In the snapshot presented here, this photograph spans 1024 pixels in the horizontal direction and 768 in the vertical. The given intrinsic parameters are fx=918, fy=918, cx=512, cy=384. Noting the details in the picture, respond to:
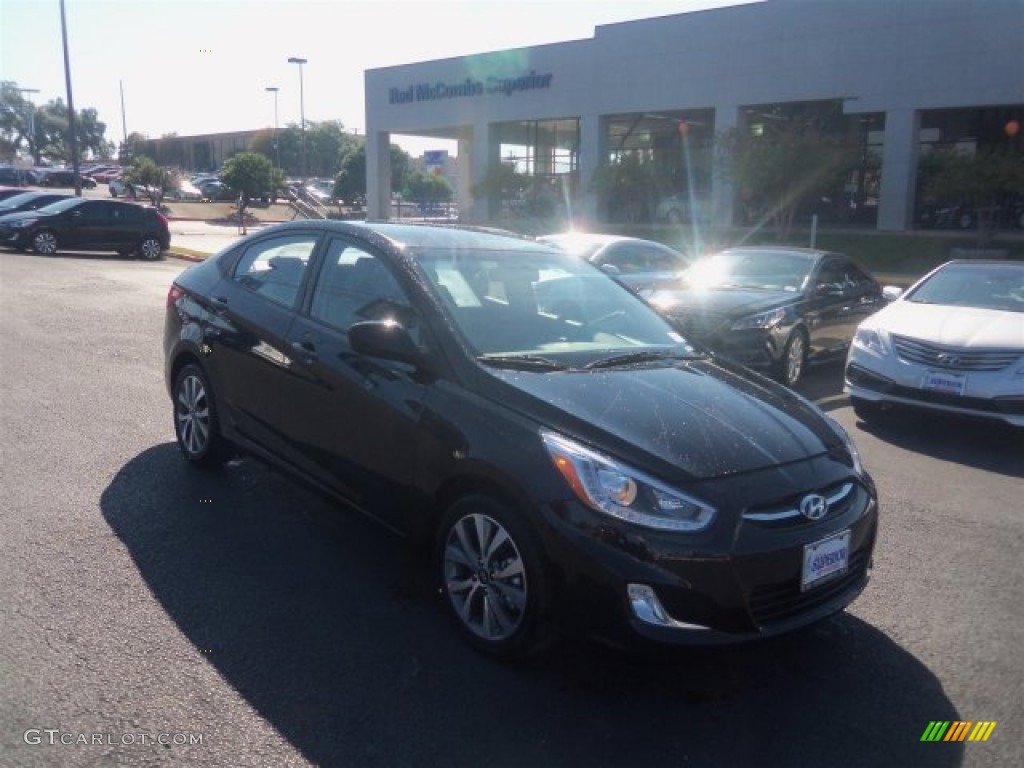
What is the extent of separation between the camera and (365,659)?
3.65m

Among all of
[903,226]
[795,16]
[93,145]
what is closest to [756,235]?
[903,226]

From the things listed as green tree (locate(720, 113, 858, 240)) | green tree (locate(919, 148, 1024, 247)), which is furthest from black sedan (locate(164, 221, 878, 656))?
green tree (locate(720, 113, 858, 240))

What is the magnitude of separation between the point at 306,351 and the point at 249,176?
34.8 m

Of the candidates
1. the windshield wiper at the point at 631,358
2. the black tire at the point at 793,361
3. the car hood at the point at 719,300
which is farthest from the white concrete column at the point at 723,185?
the windshield wiper at the point at 631,358

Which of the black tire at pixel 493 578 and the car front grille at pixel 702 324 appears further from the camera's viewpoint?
the car front grille at pixel 702 324

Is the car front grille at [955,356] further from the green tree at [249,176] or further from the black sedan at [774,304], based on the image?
the green tree at [249,176]

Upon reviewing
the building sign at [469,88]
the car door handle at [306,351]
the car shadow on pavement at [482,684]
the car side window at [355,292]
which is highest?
the building sign at [469,88]

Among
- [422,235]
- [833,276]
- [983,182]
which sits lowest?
[833,276]

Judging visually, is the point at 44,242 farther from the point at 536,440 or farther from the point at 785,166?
the point at 536,440

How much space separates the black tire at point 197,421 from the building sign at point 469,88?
34.8 metres

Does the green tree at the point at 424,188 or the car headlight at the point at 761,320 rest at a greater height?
the green tree at the point at 424,188

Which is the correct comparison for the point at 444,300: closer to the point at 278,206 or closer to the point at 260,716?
the point at 260,716

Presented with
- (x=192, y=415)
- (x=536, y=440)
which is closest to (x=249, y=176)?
(x=192, y=415)

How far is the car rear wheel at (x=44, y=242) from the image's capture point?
22.7 meters
